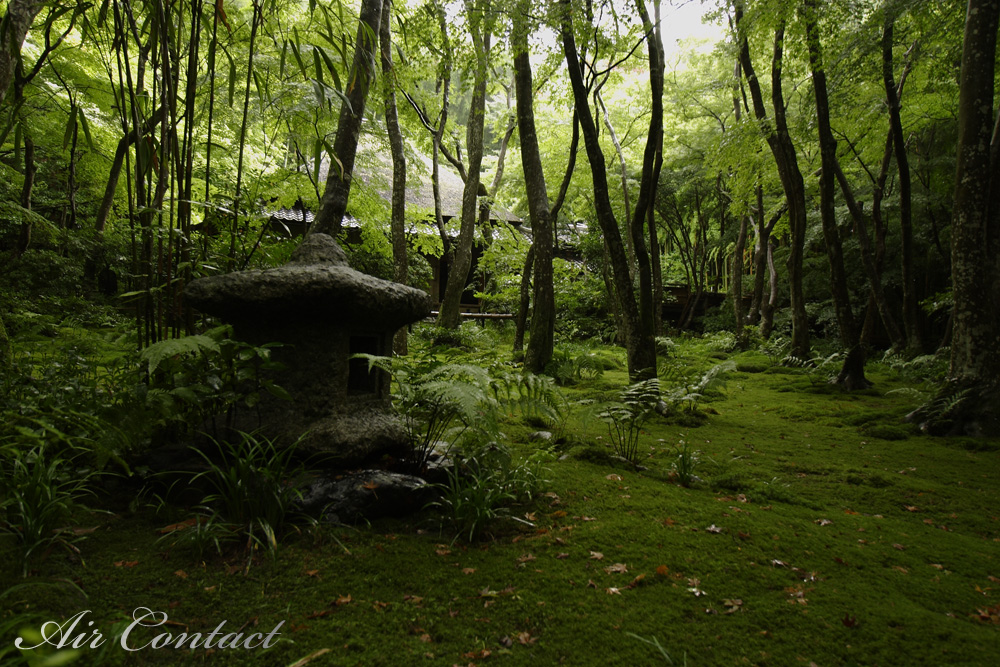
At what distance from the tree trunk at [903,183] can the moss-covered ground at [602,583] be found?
6.50 m

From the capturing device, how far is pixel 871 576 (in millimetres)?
2363

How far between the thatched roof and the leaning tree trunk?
9632 mm

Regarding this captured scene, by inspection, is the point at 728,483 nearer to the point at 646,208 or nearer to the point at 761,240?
the point at 646,208

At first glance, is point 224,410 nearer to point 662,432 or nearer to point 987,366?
point 662,432

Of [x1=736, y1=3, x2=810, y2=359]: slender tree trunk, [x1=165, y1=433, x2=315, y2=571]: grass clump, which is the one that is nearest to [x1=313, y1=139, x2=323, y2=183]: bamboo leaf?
[x1=165, y1=433, x2=315, y2=571]: grass clump

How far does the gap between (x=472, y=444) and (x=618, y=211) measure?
59.2ft

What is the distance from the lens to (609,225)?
5.98 meters

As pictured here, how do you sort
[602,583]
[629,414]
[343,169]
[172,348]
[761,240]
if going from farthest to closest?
[761,240]
[343,169]
[629,414]
[172,348]
[602,583]

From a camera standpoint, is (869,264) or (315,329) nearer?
(315,329)

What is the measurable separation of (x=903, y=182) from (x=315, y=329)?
969cm

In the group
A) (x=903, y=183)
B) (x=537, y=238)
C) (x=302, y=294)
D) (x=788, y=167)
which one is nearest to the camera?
(x=302, y=294)

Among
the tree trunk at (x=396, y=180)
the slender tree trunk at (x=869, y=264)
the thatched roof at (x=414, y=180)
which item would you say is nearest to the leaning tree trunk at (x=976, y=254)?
the slender tree trunk at (x=869, y=264)

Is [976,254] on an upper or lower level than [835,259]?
lower

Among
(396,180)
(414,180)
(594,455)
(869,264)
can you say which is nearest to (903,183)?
(869,264)
